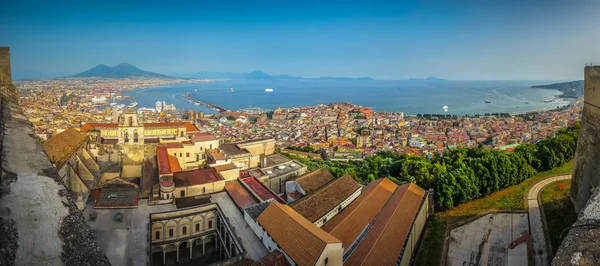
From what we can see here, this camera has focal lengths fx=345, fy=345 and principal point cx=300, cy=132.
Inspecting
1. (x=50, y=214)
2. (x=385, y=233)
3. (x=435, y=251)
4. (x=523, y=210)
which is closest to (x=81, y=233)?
(x=50, y=214)

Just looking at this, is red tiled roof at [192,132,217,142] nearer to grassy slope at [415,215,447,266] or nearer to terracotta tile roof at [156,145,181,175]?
terracotta tile roof at [156,145,181,175]

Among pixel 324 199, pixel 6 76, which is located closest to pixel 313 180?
pixel 324 199

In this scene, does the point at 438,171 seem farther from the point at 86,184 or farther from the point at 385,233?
the point at 86,184

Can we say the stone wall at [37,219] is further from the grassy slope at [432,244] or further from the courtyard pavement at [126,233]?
the grassy slope at [432,244]

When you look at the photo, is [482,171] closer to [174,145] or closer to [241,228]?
[241,228]

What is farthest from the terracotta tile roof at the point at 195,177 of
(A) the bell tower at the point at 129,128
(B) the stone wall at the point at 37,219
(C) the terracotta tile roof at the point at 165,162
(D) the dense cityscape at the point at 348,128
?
(D) the dense cityscape at the point at 348,128

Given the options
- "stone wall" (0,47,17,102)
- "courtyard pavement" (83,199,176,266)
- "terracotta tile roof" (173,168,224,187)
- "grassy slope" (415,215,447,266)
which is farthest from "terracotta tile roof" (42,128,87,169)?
"grassy slope" (415,215,447,266)
